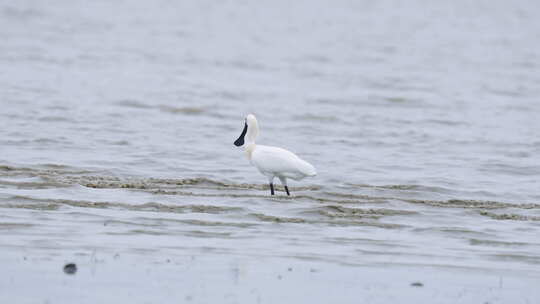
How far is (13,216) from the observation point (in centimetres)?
1126

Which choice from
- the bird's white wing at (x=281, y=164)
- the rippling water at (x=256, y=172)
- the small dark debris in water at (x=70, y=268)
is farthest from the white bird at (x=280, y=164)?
the small dark debris in water at (x=70, y=268)

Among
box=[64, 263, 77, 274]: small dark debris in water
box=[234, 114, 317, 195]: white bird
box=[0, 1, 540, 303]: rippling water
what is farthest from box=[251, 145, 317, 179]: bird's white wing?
box=[64, 263, 77, 274]: small dark debris in water

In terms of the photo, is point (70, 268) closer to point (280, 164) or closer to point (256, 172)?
point (280, 164)

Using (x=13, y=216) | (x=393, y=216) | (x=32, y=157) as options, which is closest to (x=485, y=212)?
(x=393, y=216)

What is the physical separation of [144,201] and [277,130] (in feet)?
31.9

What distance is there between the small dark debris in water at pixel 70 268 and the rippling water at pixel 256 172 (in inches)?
3.0

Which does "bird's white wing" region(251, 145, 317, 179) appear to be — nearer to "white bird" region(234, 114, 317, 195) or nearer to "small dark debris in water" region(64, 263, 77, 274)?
"white bird" region(234, 114, 317, 195)

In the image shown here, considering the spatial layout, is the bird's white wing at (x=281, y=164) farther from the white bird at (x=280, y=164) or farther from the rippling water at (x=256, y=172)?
the rippling water at (x=256, y=172)

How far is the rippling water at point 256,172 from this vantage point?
9.12 metres

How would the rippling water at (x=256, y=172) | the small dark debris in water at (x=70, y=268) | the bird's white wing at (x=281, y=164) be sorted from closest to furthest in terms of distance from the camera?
the small dark debris in water at (x=70, y=268), the rippling water at (x=256, y=172), the bird's white wing at (x=281, y=164)

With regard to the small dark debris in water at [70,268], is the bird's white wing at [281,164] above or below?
above

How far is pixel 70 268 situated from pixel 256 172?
784cm

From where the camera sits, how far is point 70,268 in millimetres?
8766

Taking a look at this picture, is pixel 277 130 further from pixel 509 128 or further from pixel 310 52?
pixel 310 52
